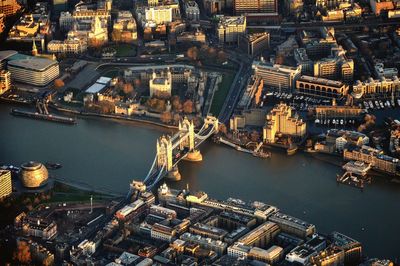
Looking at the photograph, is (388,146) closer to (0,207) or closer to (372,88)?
(372,88)

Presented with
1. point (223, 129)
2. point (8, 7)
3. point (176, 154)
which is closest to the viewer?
point (176, 154)

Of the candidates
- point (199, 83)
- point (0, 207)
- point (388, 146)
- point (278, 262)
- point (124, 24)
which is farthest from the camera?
point (124, 24)

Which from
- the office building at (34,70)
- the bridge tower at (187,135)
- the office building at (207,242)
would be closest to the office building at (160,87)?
the office building at (34,70)

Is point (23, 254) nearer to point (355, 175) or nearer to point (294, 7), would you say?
point (355, 175)

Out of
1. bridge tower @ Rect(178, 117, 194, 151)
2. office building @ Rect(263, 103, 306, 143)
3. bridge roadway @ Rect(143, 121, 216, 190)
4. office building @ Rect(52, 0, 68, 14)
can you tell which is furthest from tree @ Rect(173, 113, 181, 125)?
office building @ Rect(52, 0, 68, 14)

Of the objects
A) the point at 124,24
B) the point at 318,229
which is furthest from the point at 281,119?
the point at 124,24

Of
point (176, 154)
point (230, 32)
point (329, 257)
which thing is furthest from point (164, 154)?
point (230, 32)

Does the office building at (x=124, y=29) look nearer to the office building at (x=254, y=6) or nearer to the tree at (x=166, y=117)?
the office building at (x=254, y=6)
